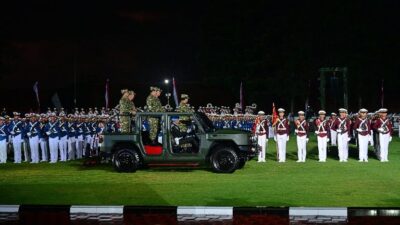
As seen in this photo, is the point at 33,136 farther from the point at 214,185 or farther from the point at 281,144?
the point at 214,185

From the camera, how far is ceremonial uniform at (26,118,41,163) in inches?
1070

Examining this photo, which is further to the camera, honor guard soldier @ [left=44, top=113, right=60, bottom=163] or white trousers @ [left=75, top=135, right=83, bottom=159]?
white trousers @ [left=75, top=135, right=83, bottom=159]

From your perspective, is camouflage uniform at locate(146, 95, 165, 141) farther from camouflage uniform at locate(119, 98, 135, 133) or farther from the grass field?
the grass field

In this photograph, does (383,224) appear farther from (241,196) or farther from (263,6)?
(263,6)

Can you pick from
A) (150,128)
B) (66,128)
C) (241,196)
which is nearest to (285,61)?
(66,128)

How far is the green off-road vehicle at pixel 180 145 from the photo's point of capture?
68.4 feet

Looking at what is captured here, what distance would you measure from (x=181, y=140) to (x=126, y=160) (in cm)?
195

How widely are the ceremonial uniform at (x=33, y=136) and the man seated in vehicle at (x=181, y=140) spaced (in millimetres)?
8426

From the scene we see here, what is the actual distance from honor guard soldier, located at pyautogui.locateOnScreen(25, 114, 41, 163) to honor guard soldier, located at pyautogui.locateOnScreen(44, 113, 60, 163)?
1.29 feet

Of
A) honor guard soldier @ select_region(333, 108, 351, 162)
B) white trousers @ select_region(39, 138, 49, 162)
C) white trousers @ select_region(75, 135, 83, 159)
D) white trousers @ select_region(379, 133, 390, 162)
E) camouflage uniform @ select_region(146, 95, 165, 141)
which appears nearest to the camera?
camouflage uniform @ select_region(146, 95, 165, 141)

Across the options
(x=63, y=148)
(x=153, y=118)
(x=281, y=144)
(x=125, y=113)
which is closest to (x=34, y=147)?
(x=63, y=148)

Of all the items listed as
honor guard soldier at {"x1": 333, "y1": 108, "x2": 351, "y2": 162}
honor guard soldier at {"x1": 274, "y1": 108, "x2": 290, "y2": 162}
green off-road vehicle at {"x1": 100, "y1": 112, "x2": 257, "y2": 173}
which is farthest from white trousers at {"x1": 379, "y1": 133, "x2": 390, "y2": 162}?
green off-road vehicle at {"x1": 100, "y1": 112, "x2": 257, "y2": 173}

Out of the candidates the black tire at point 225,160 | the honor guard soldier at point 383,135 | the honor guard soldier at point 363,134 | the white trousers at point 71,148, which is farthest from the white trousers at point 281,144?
the white trousers at point 71,148

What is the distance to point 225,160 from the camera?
2109cm
